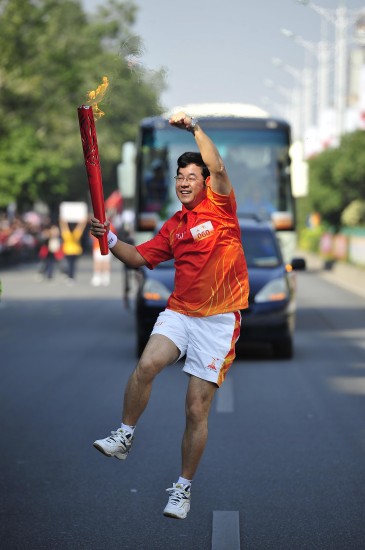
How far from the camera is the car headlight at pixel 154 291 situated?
14.9 meters

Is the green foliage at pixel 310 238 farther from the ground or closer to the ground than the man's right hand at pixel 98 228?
closer to the ground

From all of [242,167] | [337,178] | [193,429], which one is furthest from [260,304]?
[337,178]

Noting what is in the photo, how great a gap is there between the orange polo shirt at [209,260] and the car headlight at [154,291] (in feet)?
27.4

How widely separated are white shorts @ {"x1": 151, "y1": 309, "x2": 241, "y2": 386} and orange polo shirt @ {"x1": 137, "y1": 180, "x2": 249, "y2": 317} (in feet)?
0.15

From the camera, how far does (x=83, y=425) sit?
32.6ft

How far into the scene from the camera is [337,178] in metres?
46.5

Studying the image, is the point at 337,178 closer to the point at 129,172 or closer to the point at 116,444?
the point at 129,172

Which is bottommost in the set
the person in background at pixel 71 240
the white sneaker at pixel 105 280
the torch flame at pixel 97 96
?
the white sneaker at pixel 105 280

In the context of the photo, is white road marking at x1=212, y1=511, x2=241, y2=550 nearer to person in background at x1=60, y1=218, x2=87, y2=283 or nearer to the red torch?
the red torch

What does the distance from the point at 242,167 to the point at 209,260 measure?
1395 cm

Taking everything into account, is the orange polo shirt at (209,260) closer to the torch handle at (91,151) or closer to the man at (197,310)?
the man at (197,310)

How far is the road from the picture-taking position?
6.46 m

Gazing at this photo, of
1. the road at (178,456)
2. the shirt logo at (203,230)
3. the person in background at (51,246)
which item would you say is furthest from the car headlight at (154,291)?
the person in background at (51,246)

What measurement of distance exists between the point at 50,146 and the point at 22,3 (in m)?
22.6
